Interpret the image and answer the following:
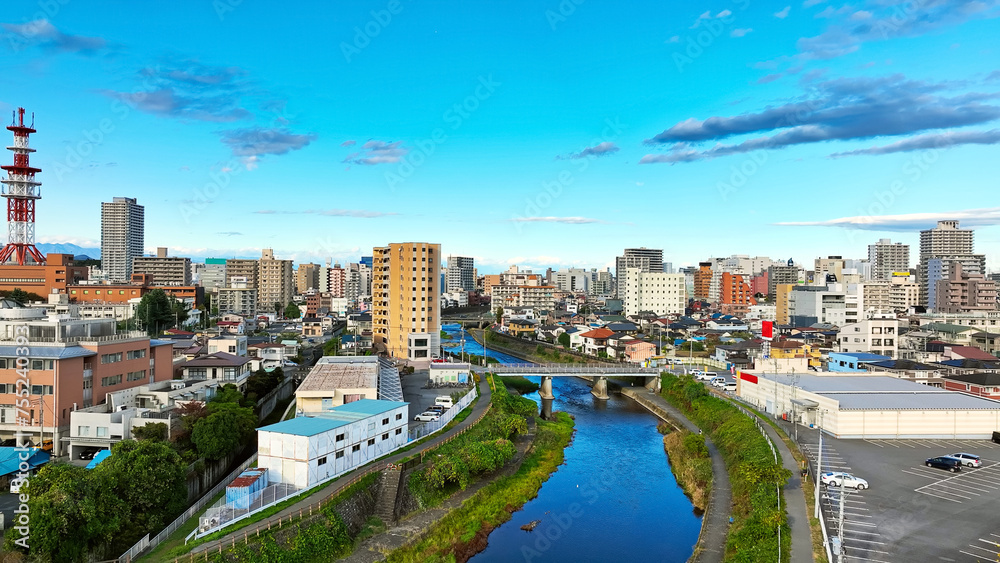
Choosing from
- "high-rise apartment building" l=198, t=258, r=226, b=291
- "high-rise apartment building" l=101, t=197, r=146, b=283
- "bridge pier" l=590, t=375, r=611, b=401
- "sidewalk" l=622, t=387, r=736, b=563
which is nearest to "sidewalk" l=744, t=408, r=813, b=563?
"sidewalk" l=622, t=387, r=736, b=563

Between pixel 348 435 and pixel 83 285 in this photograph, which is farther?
pixel 83 285

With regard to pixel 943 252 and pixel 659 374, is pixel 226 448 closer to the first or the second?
pixel 659 374

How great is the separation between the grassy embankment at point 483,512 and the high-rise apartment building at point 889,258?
363 ft

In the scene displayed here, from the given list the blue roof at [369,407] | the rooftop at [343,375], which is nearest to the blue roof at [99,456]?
the blue roof at [369,407]

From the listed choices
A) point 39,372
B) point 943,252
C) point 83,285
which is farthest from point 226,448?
point 943,252

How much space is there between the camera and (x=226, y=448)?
64.7ft

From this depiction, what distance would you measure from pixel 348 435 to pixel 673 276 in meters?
65.6

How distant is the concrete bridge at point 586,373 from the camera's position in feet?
124

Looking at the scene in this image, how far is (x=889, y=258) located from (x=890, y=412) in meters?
111

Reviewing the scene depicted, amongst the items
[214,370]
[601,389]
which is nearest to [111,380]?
[214,370]

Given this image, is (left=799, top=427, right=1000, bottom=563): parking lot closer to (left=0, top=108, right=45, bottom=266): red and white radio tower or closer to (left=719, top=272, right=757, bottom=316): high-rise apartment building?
(left=0, top=108, right=45, bottom=266): red and white radio tower

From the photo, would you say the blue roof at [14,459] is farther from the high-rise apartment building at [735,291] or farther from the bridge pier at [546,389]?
the high-rise apartment building at [735,291]

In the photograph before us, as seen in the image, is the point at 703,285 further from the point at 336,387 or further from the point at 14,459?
the point at 14,459

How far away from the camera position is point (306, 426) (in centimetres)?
1741
